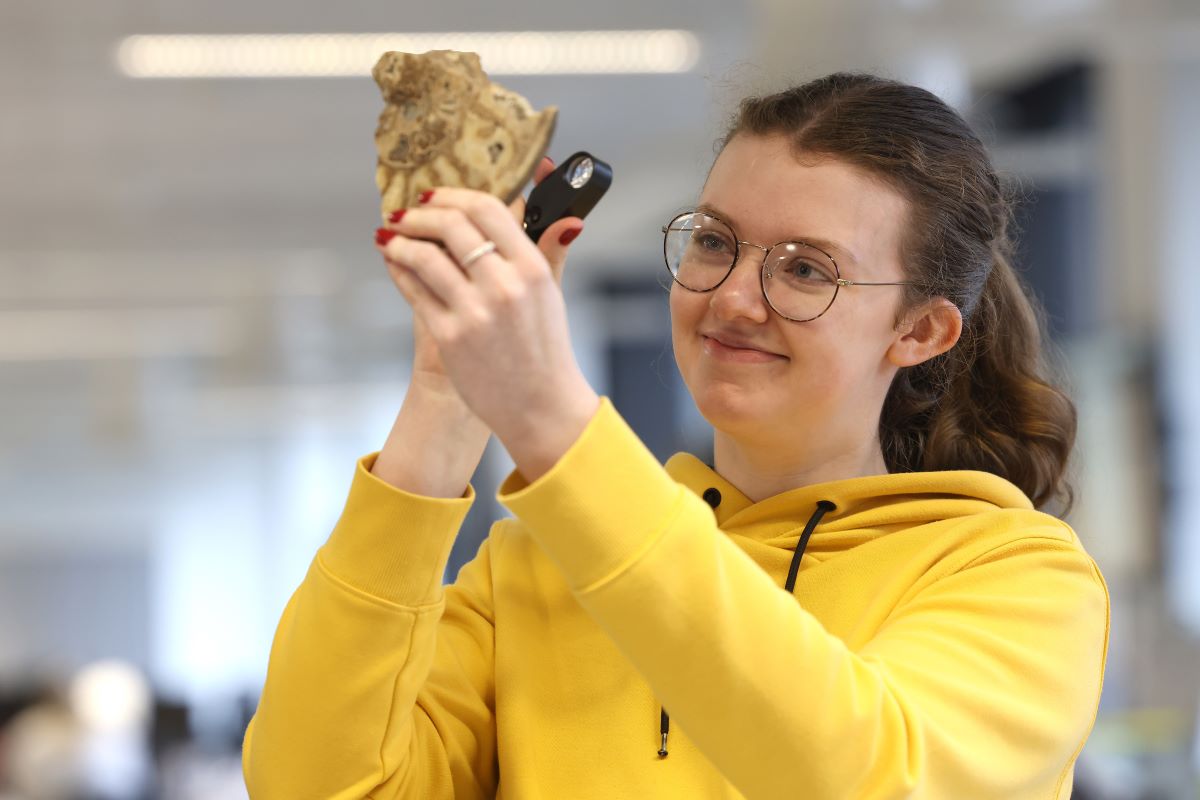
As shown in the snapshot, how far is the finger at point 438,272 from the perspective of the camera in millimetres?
909

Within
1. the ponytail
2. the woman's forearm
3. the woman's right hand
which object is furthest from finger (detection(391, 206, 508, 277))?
the ponytail

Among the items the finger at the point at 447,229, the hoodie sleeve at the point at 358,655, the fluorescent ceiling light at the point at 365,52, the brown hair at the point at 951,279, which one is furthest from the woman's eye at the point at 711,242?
the fluorescent ceiling light at the point at 365,52

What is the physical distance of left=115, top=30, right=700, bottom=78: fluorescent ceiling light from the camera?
6.04 metres

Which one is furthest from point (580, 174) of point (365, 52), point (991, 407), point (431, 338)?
point (365, 52)

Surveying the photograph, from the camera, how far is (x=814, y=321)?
1.28m

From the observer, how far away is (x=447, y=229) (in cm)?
92

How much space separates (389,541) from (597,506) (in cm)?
25

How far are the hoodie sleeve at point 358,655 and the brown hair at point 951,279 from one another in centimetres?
48

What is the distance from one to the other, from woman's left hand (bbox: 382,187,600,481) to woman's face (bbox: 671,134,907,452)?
356 millimetres

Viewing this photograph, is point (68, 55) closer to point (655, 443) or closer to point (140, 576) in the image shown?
point (655, 443)

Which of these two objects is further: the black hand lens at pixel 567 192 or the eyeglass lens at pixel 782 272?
the eyeglass lens at pixel 782 272

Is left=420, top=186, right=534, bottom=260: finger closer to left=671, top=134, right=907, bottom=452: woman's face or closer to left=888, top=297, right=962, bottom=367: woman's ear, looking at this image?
left=671, top=134, right=907, bottom=452: woman's face

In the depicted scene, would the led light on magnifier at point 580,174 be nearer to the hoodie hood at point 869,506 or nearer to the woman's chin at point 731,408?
the woman's chin at point 731,408

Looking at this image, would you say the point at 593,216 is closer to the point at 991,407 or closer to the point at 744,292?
the point at 991,407
